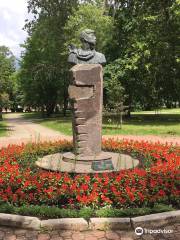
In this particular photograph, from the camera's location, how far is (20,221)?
6.84 meters

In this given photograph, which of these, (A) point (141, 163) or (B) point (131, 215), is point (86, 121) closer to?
(A) point (141, 163)

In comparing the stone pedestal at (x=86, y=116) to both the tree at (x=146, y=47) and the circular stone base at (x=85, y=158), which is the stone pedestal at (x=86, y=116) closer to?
the circular stone base at (x=85, y=158)

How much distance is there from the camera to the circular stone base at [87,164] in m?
9.48

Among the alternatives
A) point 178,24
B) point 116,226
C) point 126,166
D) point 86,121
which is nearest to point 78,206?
point 116,226

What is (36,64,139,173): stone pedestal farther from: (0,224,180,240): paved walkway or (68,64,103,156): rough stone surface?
(0,224,180,240): paved walkway

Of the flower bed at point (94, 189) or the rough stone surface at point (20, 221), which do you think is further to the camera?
the flower bed at point (94, 189)

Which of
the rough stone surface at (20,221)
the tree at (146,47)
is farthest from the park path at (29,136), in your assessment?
the tree at (146,47)

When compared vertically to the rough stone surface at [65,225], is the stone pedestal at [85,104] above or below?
above

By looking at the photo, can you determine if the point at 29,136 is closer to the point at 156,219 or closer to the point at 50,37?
the point at 156,219

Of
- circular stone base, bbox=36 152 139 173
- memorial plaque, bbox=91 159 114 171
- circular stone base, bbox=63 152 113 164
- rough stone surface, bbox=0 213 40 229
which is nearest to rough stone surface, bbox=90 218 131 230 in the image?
rough stone surface, bbox=0 213 40 229

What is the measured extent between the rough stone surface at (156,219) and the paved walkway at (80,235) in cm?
15

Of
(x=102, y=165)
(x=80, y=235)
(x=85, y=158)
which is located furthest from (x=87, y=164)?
(x=80, y=235)

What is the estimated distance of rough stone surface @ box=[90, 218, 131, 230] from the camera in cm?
678

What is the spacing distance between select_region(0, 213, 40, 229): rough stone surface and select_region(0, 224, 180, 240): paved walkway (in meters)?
0.10
